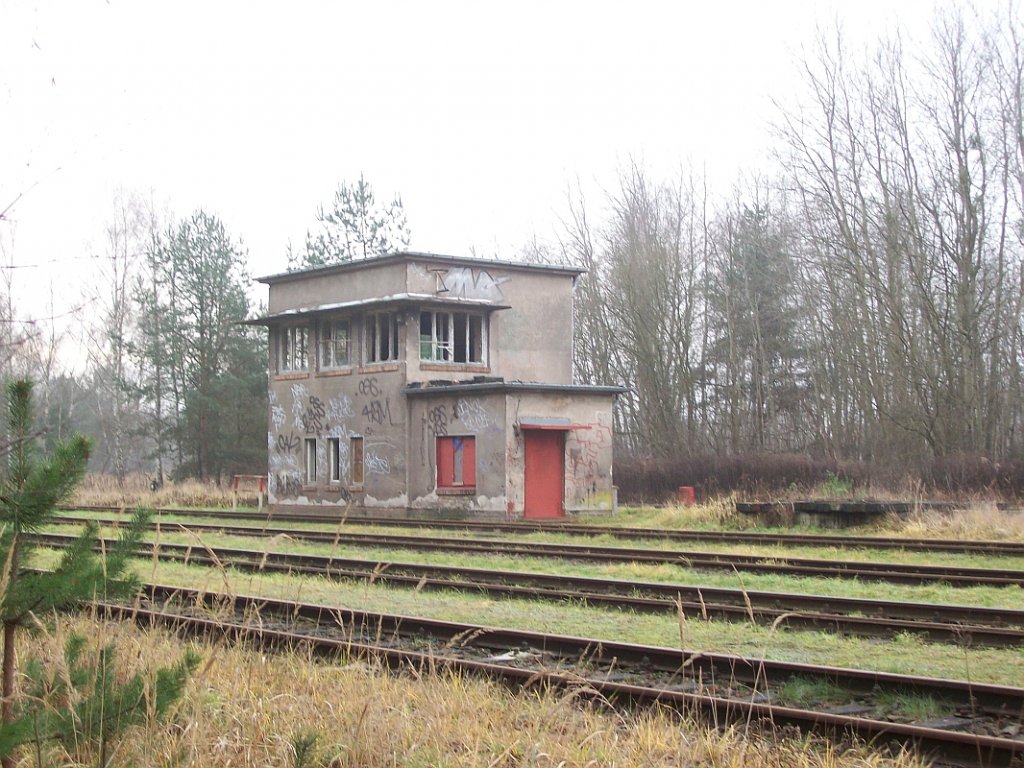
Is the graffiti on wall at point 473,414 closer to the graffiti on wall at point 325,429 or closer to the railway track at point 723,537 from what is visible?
the graffiti on wall at point 325,429

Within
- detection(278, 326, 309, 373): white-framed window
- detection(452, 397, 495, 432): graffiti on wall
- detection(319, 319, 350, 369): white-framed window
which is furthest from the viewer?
detection(278, 326, 309, 373): white-framed window

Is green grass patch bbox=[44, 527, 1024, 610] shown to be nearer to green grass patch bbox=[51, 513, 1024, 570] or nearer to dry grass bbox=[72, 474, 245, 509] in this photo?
green grass patch bbox=[51, 513, 1024, 570]

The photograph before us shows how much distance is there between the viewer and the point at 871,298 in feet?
134

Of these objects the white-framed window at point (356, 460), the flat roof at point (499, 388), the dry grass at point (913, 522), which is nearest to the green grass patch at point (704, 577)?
the dry grass at point (913, 522)

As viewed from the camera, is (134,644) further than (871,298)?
No

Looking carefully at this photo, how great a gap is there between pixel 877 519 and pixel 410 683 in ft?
54.9

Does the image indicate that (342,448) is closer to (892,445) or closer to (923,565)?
(892,445)

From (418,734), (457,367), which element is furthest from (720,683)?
(457,367)

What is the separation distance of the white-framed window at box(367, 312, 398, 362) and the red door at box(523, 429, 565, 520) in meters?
5.56

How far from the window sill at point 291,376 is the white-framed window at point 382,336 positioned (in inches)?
124

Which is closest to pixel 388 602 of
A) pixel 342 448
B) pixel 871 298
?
pixel 342 448

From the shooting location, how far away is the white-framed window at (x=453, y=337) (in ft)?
109

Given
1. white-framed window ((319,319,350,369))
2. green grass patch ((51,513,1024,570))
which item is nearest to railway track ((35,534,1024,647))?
green grass patch ((51,513,1024,570))

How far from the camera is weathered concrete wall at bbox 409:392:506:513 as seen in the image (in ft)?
98.7
